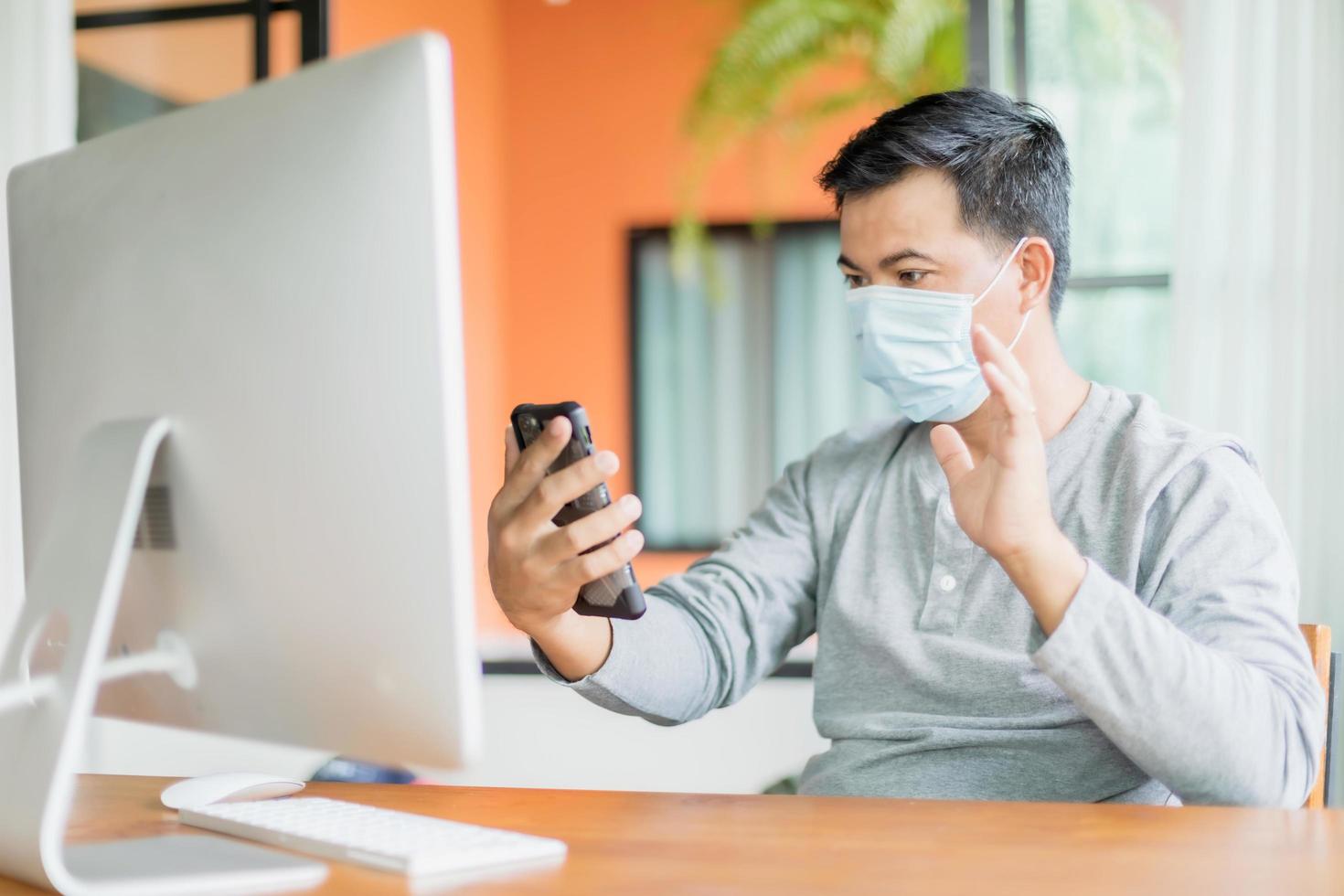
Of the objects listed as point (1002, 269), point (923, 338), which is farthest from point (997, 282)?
point (923, 338)

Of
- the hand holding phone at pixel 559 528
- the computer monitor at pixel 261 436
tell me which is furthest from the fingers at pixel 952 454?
the computer monitor at pixel 261 436

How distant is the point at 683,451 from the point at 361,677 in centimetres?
452

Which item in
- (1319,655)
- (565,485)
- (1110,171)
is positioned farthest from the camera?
(1110,171)

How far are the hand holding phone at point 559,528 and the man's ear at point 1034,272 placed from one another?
67 centimetres

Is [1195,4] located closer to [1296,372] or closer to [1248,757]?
[1296,372]

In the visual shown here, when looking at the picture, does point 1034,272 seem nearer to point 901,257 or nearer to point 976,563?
point 901,257

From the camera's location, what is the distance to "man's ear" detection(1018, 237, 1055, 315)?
1.52 meters

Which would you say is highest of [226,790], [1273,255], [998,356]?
[1273,255]

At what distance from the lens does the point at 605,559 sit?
1.09 metres

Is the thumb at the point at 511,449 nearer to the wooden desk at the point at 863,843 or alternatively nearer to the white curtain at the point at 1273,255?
the wooden desk at the point at 863,843

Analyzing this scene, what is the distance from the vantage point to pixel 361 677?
2.54ft

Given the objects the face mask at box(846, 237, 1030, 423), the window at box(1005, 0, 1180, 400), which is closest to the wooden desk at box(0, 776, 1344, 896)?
the face mask at box(846, 237, 1030, 423)

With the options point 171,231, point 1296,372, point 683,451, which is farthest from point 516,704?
point 171,231

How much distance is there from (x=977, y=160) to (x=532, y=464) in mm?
717
